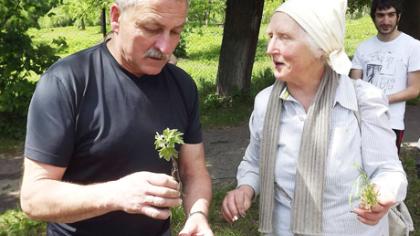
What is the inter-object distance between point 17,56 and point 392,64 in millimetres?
5958

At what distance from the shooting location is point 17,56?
8086 mm

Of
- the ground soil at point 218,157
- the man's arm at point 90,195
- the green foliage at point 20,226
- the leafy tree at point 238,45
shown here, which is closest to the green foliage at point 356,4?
the ground soil at point 218,157

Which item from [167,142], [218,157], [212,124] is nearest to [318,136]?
[167,142]

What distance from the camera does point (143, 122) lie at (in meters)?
1.99

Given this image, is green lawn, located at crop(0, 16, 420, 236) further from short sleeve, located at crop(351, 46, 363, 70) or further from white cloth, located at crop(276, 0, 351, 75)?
white cloth, located at crop(276, 0, 351, 75)

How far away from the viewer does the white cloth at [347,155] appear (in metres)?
2.27

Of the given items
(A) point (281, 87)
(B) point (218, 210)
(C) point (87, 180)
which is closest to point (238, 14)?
(B) point (218, 210)

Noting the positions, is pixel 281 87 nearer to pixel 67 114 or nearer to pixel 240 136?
pixel 67 114

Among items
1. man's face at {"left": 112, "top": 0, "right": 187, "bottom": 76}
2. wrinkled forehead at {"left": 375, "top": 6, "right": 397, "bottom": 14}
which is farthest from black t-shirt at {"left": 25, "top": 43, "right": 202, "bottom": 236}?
wrinkled forehead at {"left": 375, "top": 6, "right": 397, "bottom": 14}

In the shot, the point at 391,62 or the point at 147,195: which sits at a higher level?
the point at 391,62

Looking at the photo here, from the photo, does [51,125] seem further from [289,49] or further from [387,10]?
[387,10]

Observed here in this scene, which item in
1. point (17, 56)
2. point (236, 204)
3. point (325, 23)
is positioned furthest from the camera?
point (17, 56)

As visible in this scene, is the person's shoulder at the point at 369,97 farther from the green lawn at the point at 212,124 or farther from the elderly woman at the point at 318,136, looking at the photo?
the green lawn at the point at 212,124

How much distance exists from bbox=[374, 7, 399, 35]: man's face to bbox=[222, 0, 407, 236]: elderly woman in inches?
76.8
